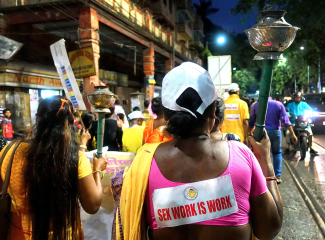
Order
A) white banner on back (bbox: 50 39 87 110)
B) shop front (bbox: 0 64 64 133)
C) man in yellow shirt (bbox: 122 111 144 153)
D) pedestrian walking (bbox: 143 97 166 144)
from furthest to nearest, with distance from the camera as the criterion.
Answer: shop front (bbox: 0 64 64 133) → man in yellow shirt (bbox: 122 111 144 153) → pedestrian walking (bbox: 143 97 166 144) → white banner on back (bbox: 50 39 87 110)

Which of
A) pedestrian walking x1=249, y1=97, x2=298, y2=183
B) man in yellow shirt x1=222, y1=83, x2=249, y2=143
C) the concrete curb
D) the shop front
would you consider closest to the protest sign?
the concrete curb

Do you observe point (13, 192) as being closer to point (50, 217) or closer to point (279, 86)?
point (50, 217)

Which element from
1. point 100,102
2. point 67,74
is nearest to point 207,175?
point 100,102

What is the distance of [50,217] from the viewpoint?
5.54 ft

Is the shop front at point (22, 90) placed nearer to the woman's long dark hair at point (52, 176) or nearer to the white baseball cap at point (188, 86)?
the woman's long dark hair at point (52, 176)

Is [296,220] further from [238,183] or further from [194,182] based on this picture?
[194,182]

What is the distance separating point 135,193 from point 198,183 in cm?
33

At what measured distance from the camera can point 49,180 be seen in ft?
5.46

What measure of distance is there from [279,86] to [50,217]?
2932 cm

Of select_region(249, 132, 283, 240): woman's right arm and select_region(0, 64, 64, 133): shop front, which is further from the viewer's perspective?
select_region(0, 64, 64, 133): shop front

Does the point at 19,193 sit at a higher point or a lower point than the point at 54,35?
lower

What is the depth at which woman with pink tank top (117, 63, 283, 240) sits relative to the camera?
128 cm

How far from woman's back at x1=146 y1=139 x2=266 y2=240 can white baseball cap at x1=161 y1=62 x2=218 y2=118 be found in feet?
0.65

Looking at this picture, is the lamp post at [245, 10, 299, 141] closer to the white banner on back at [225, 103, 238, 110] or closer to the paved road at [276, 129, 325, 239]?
the paved road at [276, 129, 325, 239]
